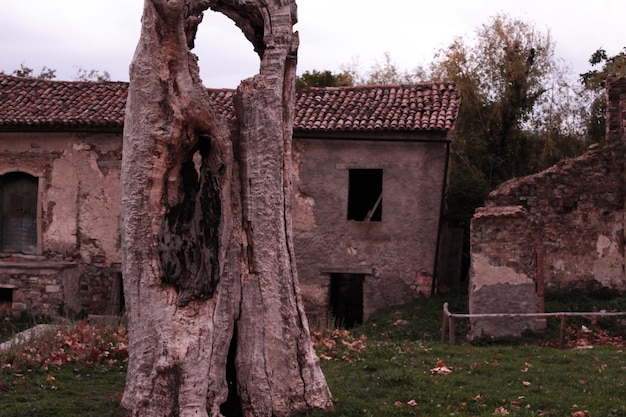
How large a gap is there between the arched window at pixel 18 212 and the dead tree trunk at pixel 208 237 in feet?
44.3

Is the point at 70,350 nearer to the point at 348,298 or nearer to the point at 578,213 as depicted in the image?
the point at 578,213

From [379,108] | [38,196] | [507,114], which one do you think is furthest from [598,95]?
[38,196]

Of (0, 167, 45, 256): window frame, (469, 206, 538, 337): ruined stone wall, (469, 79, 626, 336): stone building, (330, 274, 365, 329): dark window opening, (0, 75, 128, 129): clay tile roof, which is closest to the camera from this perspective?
(469, 206, 538, 337): ruined stone wall

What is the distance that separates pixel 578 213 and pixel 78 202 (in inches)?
451

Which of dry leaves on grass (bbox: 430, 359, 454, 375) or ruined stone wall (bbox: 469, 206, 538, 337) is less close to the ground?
ruined stone wall (bbox: 469, 206, 538, 337)

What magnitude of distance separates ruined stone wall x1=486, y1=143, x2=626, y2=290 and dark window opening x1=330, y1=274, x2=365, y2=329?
488 centimetres

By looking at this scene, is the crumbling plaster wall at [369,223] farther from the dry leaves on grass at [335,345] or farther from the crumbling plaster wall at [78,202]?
the dry leaves on grass at [335,345]

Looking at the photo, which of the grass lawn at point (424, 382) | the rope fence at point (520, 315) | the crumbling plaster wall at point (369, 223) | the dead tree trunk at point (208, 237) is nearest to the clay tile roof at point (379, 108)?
the crumbling plaster wall at point (369, 223)

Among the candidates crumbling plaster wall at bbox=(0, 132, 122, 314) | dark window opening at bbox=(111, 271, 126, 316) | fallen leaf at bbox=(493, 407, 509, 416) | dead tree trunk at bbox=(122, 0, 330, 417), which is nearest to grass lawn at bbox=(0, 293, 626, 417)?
fallen leaf at bbox=(493, 407, 509, 416)

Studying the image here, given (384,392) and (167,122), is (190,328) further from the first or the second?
(384,392)

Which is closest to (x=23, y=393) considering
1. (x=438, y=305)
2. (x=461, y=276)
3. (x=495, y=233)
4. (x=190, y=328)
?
(x=190, y=328)

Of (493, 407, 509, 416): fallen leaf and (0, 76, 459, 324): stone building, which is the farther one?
(0, 76, 459, 324): stone building

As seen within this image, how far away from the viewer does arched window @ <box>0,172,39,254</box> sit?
797 inches

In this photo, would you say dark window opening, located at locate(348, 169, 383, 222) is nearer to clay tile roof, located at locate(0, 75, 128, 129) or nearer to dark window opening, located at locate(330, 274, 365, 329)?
dark window opening, located at locate(330, 274, 365, 329)
